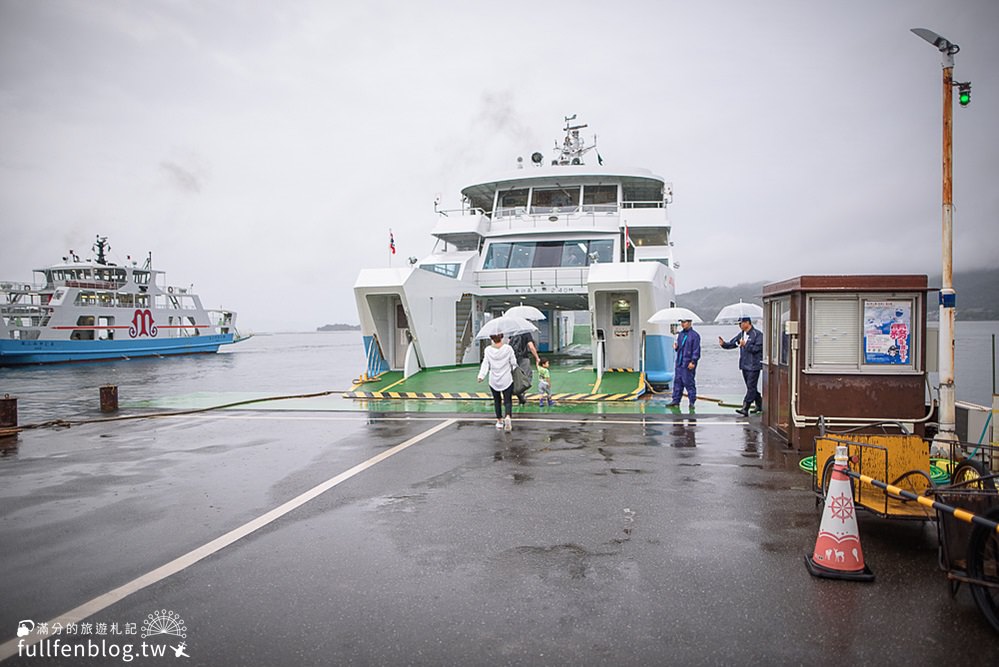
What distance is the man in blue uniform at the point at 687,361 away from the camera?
36.8 feet

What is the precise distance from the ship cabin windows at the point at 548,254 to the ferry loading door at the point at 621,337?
1829mm

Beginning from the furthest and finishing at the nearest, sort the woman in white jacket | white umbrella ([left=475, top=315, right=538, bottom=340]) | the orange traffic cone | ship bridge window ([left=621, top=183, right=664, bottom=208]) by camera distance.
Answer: ship bridge window ([left=621, top=183, right=664, bottom=208])
white umbrella ([left=475, top=315, right=538, bottom=340])
the woman in white jacket
the orange traffic cone

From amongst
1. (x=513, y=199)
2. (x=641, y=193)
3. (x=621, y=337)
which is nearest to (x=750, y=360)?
(x=621, y=337)

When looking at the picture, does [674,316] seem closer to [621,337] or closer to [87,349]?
[621,337]

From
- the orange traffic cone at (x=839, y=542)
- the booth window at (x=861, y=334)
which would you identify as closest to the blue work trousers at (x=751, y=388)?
the booth window at (x=861, y=334)

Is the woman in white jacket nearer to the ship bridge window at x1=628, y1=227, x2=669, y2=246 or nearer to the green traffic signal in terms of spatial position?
the green traffic signal

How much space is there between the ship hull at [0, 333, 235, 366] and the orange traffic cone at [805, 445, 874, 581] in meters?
48.2

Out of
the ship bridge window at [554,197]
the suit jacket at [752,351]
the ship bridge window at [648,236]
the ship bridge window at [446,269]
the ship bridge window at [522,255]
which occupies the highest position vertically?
the ship bridge window at [554,197]

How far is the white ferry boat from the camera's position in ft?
49.3

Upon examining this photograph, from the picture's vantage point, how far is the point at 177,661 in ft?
9.93

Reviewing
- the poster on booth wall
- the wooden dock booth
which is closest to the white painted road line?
the wooden dock booth

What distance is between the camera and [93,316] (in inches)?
1725

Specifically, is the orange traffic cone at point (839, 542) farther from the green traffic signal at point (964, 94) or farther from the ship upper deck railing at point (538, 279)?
the ship upper deck railing at point (538, 279)

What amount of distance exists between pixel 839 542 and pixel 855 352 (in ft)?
13.4
